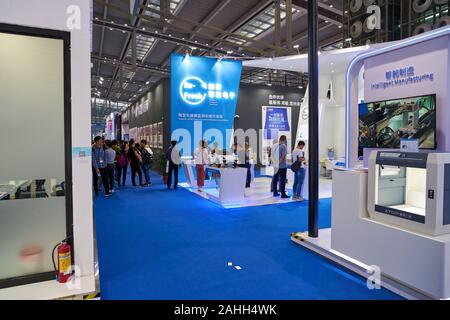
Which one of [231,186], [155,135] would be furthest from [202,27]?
[155,135]

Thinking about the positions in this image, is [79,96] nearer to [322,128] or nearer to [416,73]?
[416,73]

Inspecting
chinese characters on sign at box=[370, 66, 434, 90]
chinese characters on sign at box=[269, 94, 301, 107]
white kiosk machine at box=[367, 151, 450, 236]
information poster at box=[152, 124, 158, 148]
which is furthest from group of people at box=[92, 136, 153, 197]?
chinese characters on sign at box=[269, 94, 301, 107]

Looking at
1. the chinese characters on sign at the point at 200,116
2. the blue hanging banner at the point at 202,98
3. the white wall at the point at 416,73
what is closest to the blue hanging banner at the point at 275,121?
the blue hanging banner at the point at 202,98

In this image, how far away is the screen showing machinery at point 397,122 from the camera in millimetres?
3057

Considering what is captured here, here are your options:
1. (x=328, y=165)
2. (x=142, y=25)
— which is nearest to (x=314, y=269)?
(x=328, y=165)

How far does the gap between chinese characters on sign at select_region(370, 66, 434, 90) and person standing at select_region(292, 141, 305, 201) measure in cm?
301

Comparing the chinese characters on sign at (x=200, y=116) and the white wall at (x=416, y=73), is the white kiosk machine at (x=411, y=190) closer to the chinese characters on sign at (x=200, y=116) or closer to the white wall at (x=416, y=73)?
the white wall at (x=416, y=73)

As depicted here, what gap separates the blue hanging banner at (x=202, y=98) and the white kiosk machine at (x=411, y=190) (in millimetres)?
6277

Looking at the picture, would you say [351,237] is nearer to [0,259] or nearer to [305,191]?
[0,259]

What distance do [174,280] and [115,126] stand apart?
80.7ft

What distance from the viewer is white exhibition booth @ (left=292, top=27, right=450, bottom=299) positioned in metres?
2.43

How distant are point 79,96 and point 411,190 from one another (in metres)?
3.15

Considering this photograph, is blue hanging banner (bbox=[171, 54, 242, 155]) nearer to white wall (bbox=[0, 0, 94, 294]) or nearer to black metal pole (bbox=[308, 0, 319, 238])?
black metal pole (bbox=[308, 0, 319, 238])

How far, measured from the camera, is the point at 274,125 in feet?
45.3
